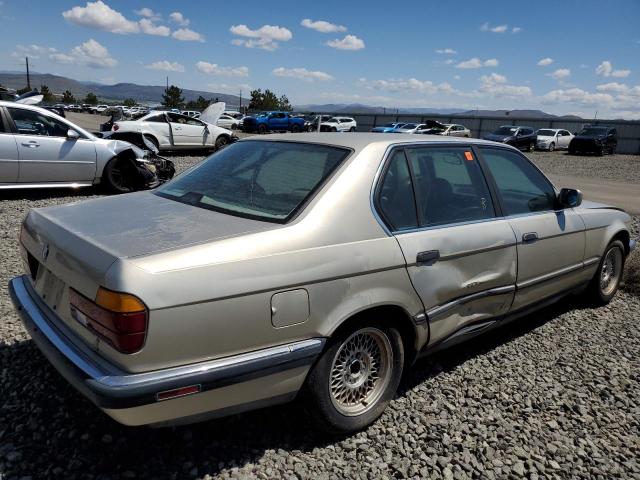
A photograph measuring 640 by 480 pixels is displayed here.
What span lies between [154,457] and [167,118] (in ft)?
49.2

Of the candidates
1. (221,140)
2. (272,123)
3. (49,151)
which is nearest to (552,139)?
(272,123)

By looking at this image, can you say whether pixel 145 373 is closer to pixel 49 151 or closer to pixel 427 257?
pixel 427 257

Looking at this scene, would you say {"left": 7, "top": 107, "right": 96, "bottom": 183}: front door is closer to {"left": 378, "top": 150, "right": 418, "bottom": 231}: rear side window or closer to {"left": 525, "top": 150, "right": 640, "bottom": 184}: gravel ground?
{"left": 378, "top": 150, "right": 418, "bottom": 231}: rear side window

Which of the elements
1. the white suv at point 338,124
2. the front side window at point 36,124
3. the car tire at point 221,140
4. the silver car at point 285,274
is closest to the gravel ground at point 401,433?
the silver car at point 285,274

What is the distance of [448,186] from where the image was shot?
3148 mm

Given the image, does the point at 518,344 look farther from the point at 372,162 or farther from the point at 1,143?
the point at 1,143

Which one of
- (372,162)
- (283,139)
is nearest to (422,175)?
(372,162)

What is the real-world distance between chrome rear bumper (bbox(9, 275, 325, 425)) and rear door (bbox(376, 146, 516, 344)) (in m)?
0.81

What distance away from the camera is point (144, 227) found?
2.31 meters

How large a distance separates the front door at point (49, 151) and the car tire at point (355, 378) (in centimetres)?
723

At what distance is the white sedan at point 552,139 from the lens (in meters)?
30.0

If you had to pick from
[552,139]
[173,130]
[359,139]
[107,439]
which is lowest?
[107,439]

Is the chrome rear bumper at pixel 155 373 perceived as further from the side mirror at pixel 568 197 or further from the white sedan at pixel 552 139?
the white sedan at pixel 552 139

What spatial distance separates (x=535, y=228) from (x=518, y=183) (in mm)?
389
